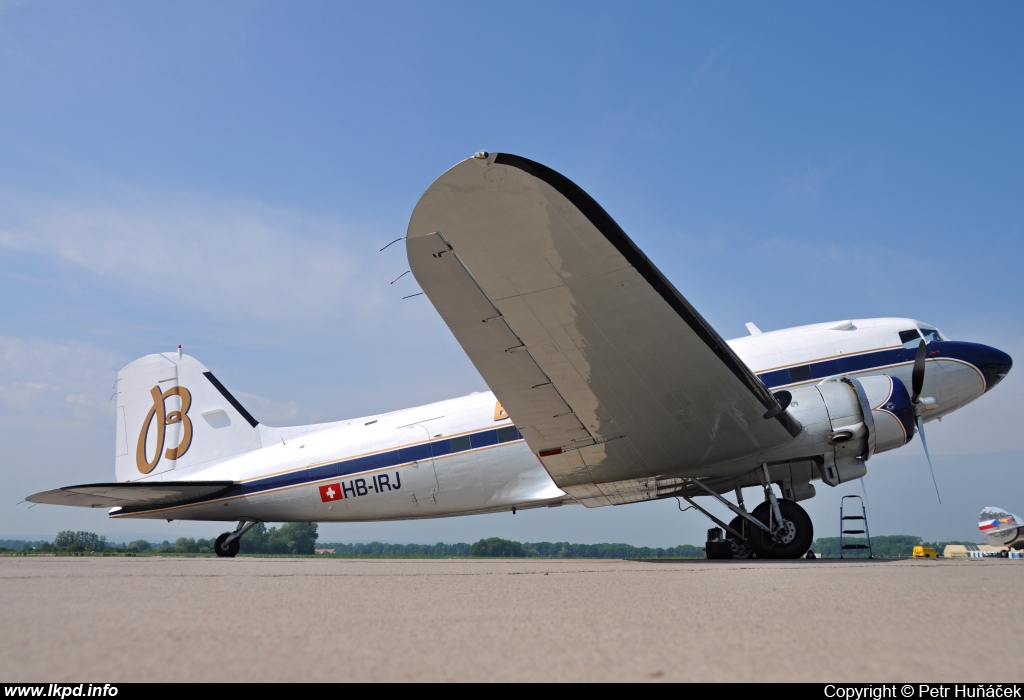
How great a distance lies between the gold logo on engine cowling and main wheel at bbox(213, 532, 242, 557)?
2.07 m

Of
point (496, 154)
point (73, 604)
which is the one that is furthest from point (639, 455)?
point (73, 604)

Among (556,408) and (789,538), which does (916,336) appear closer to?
(789,538)

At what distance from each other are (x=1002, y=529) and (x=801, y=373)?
18853 millimetres

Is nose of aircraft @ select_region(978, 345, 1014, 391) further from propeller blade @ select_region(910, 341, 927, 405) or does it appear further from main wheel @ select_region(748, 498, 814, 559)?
main wheel @ select_region(748, 498, 814, 559)

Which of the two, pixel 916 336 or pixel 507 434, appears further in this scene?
pixel 507 434

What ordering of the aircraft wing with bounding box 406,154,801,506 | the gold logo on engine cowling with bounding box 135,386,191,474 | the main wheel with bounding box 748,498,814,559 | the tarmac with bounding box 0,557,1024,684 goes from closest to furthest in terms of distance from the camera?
the tarmac with bounding box 0,557,1024,684 < the aircraft wing with bounding box 406,154,801,506 < the main wheel with bounding box 748,498,814,559 < the gold logo on engine cowling with bounding box 135,386,191,474

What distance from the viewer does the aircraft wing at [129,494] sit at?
10.6 m

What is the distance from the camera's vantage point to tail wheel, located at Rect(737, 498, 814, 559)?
8641mm

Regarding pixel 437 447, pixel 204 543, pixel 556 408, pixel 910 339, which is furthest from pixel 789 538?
pixel 204 543

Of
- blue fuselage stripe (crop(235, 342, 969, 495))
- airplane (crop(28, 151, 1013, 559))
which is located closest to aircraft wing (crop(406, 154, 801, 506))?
airplane (crop(28, 151, 1013, 559))

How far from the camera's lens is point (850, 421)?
8.88 meters

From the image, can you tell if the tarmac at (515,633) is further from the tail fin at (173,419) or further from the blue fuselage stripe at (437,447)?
the tail fin at (173,419)
